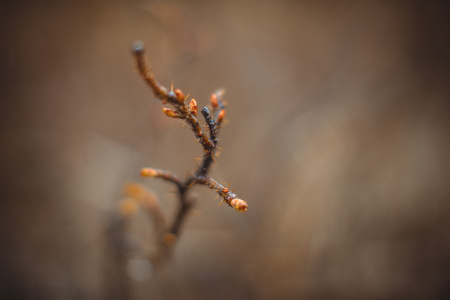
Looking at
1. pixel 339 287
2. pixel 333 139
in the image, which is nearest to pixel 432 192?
pixel 333 139

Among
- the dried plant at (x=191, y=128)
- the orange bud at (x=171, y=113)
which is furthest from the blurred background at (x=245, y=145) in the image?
the orange bud at (x=171, y=113)

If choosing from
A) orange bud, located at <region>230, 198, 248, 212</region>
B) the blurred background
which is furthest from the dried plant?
the blurred background

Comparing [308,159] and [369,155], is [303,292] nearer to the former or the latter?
[308,159]

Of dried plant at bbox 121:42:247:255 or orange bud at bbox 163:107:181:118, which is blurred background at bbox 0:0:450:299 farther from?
orange bud at bbox 163:107:181:118

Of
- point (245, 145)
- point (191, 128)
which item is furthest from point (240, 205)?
point (245, 145)

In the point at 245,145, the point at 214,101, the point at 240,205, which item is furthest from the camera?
the point at 245,145

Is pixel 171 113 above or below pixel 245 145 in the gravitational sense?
below

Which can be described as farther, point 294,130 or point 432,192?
point 294,130

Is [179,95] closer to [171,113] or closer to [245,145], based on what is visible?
[171,113]
